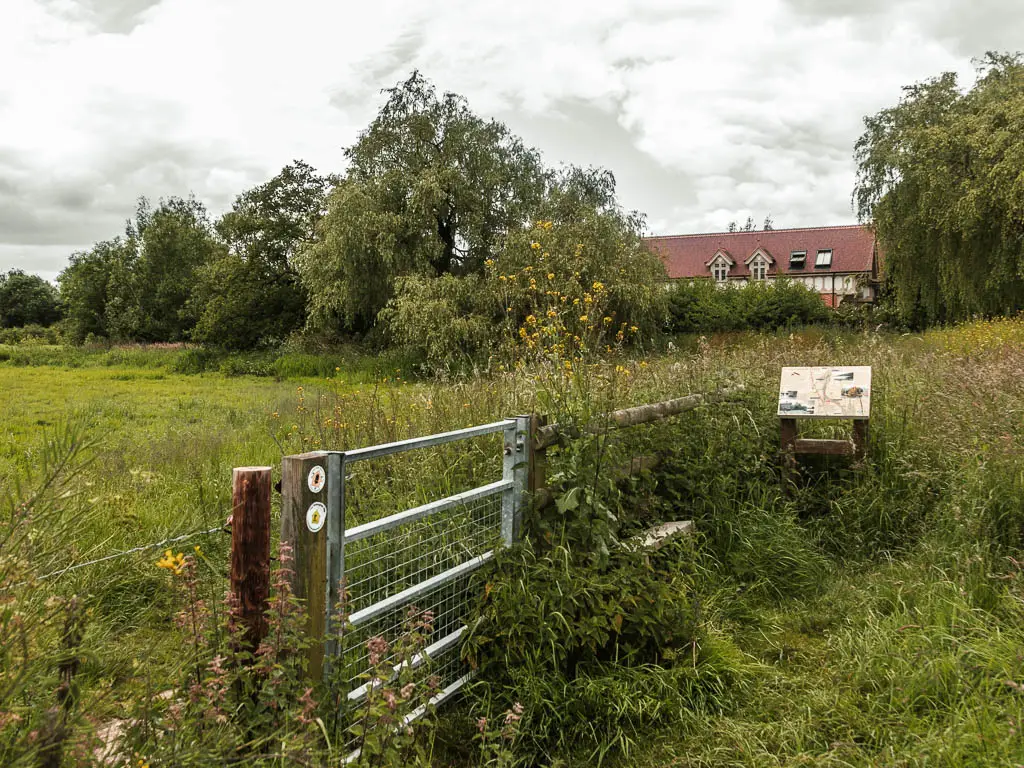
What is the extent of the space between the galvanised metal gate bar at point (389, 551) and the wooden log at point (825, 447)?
123 inches

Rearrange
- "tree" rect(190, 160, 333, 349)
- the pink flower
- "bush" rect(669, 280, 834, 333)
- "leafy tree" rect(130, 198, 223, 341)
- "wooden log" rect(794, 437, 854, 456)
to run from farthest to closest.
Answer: "leafy tree" rect(130, 198, 223, 341), "tree" rect(190, 160, 333, 349), "bush" rect(669, 280, 834, 333), "wooden log" rect(794, 437, 854, 456), the pink flower

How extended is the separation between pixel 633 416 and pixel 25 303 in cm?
9361

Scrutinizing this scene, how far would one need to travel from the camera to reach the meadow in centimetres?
296

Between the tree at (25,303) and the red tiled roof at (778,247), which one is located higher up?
the red tiled roof at (778,247)

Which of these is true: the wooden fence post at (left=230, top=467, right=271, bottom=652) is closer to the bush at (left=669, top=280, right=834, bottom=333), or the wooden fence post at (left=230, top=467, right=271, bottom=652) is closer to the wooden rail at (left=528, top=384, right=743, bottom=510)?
the wooden rail at (left=528, top=384, right=743, bottom=510)

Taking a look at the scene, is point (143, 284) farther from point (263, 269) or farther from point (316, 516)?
point (316, 516)

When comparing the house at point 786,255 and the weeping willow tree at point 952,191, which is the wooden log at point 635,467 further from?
the house at point 786,255

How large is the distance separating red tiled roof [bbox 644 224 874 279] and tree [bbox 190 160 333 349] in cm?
2781

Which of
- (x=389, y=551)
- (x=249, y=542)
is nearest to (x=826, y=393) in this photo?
(x=389, y=551)

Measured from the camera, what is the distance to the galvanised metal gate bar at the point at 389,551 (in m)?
2.63

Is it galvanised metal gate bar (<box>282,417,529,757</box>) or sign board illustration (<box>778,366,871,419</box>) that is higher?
sign board illustration (<box>778,366,871,419</box>)

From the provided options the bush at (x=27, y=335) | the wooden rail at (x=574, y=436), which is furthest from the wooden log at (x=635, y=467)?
the bush at (x=27, y=335)

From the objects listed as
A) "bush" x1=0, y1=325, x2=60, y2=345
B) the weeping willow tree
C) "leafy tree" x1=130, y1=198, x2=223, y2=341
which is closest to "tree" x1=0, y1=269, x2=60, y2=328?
"bush" x1=0, y1=325, x2=60, y2=345

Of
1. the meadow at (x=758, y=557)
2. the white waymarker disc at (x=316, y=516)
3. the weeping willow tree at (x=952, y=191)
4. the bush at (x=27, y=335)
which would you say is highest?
the weeping willow tree at (x=952, y=191)
